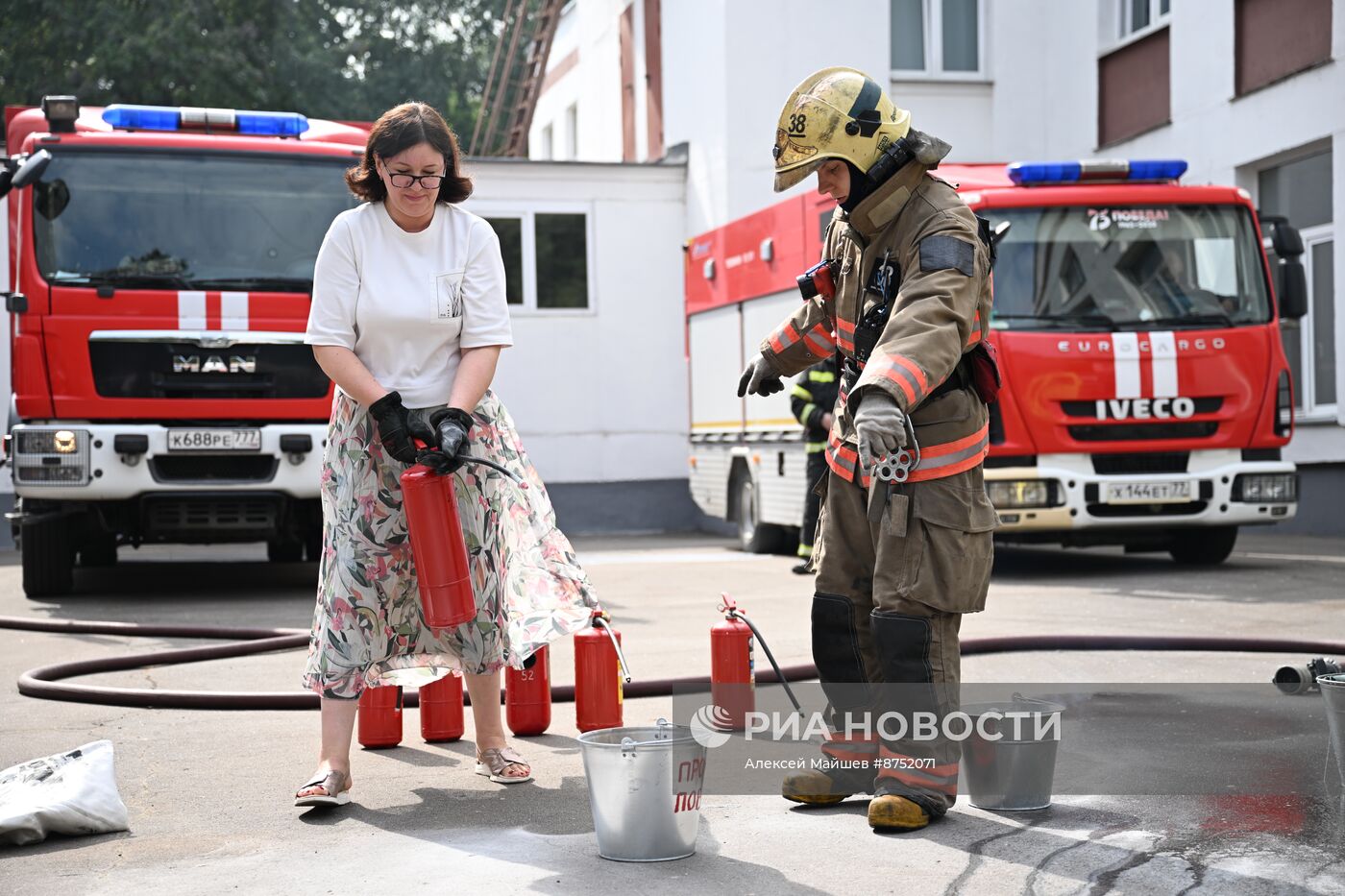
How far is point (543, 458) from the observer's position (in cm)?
2066

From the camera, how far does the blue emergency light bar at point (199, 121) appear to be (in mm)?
11484

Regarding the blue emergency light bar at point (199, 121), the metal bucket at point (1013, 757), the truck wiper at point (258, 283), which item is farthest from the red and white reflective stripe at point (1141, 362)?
the metal bucket at point (1013, 757)

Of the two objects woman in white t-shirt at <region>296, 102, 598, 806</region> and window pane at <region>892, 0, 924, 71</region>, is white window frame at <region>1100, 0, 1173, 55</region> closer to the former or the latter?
window pane at <region>892, 0, 924, 71</region>

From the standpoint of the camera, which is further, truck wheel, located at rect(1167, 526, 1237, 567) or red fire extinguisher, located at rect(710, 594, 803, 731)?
truck wheel, located at rect(1167, 526, 1237, 567)

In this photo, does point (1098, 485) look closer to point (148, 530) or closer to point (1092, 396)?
point (1092, 396)

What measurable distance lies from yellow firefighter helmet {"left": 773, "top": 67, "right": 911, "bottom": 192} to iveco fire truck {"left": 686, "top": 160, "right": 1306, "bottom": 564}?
6.93 meters

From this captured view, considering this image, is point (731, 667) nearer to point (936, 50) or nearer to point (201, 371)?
point (201, 371)

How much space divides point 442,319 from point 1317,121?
12545mm

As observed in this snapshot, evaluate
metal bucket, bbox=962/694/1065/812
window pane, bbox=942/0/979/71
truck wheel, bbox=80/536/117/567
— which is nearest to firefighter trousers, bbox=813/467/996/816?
metal bucket, bbox=962/694/1065/812

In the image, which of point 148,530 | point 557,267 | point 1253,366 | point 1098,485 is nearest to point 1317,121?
point 1253,366

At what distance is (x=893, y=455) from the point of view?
432 cm

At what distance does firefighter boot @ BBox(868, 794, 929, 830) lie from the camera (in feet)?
14.2

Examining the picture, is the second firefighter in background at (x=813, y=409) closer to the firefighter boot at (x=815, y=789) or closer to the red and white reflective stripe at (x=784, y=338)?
the red and white reflective stripe at (x=784, y=338)

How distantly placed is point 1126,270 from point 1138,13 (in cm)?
851
